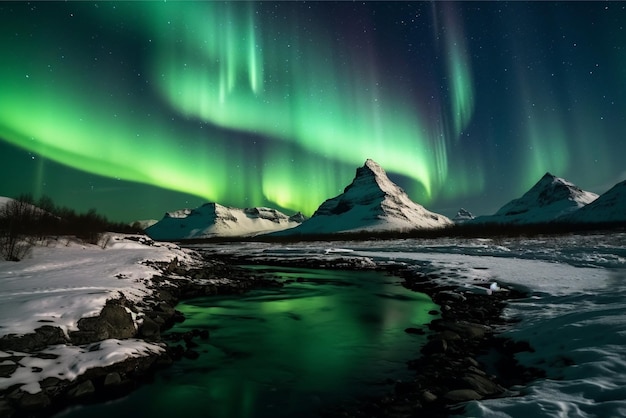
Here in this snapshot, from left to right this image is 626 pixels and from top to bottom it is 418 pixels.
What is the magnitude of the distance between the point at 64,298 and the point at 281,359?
304 inches

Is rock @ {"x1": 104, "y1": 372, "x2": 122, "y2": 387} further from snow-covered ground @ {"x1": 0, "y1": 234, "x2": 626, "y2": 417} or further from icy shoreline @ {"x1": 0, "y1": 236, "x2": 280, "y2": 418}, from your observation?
snow-covered ground @ {"x1": 0, "y1": 234, "x2": 626, "y2": 417}

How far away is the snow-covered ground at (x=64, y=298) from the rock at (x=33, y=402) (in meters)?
0.18

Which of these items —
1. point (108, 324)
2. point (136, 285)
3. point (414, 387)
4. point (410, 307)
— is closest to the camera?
point (414, 387)

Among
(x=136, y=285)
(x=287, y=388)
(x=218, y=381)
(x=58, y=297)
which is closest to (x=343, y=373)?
(x=287, y=388)

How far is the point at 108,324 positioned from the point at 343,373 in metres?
7.80

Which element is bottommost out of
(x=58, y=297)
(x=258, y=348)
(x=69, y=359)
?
(x=258, y=348)

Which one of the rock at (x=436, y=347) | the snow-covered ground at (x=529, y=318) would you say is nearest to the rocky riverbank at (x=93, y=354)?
the snow-covered ground at (x=529, y=318)

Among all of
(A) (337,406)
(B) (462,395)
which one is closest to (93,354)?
(A) (337,406)

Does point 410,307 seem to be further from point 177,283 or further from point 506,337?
point 177,283

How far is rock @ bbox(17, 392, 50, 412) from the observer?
7977mm

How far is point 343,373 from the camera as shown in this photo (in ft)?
35.8

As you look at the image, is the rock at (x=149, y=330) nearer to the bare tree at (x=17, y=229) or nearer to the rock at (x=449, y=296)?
the bare tree at (x=17, y=229)

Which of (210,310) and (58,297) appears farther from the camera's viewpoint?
(210,310)

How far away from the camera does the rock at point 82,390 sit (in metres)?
8.74
